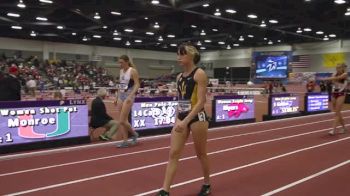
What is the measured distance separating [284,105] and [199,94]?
37.7ft

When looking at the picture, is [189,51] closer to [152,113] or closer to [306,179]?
[306,179]

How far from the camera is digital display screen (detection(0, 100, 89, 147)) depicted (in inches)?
290

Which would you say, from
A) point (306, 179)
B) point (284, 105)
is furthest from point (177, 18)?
point (306, 179)

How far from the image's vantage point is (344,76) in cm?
958

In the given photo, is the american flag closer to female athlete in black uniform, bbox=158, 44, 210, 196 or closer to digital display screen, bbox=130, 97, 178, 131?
digital display screen, bbox=130, 97, 178, 131

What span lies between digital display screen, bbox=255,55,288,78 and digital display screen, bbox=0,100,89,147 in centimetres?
2577

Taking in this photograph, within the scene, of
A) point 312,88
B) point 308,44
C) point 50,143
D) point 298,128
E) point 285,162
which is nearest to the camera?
point 285,162

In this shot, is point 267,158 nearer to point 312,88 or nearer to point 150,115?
point 150,115

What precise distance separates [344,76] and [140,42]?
41.8 m

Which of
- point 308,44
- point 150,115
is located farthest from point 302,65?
point 150,115

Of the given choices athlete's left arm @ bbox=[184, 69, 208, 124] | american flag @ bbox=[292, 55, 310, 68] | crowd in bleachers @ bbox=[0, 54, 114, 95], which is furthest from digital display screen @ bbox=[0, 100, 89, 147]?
american flag @ bbox=[292, 55, 310, 68]

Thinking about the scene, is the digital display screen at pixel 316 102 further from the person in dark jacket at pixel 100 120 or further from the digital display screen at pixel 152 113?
the person in dark jacket at pixel 100 120

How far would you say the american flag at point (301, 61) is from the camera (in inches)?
1895

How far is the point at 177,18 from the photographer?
32.4m
